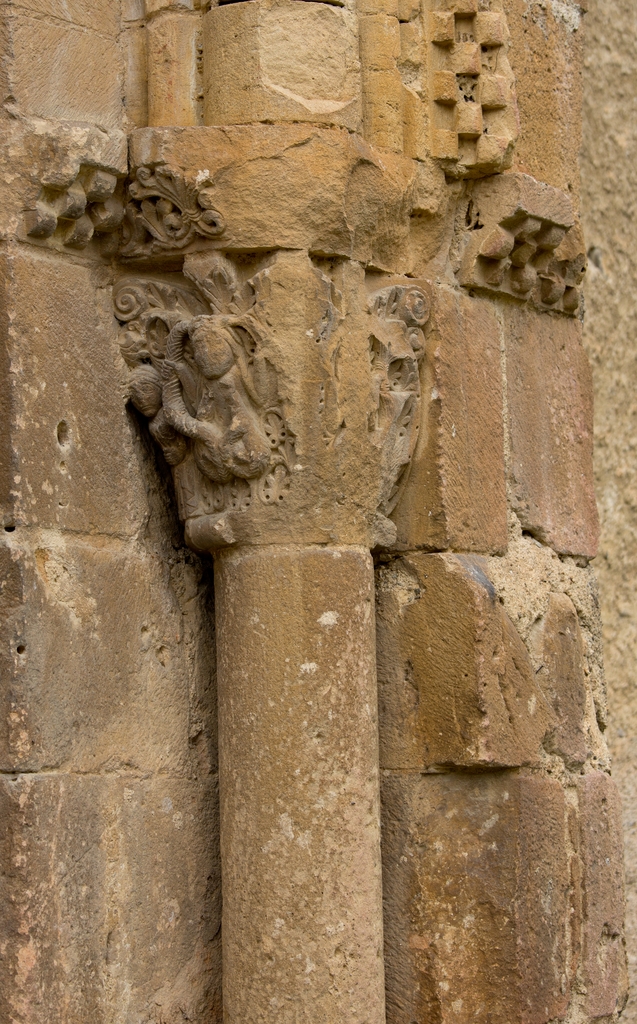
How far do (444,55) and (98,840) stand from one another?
1899 mm

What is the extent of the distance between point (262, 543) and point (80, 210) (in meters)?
0.77

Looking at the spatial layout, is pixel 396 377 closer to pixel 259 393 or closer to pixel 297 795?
pixel 259 393

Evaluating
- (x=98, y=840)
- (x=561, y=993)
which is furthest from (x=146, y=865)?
(x=561, y=993)

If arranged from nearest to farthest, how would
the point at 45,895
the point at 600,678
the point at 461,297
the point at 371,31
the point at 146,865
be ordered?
1. the point at 45,895
2. the point at 146,865
3. the point at 371,31
4. the point at 461,297
5. the point at 600,678

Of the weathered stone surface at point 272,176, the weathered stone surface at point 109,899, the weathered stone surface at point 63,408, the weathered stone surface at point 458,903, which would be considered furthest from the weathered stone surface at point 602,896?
the weathered stone surface at point 272,176

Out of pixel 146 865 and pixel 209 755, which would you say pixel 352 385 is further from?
pixel 146 865

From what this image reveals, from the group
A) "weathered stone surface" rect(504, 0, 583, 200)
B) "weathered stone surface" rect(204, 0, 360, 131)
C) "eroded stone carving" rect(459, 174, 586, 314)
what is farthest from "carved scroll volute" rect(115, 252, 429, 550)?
"weathered stone surface" rect(504, 0, 583, 200)

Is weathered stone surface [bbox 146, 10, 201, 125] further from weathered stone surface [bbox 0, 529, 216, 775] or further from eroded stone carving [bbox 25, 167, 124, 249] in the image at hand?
weathered stone surface [bbox 0, 529, 216, 775]

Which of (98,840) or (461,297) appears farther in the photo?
(461,297)

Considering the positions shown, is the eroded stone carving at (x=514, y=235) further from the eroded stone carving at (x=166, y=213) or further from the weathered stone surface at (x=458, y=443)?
the eroded stone carving at (x=166, y=213)

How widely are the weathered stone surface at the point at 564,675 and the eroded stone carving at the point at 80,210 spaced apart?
1384mm

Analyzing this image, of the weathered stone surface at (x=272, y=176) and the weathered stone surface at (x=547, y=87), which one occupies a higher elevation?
the weathered stone surface at (x=547, y=87)

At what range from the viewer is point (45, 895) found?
10.3 ft

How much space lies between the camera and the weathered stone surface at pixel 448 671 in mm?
3568
